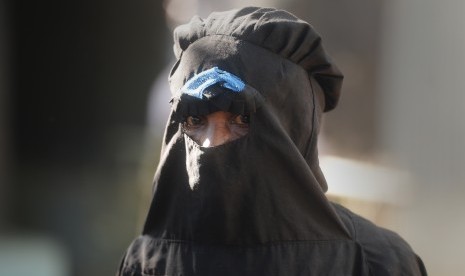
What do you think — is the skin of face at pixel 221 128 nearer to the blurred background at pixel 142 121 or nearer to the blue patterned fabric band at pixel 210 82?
the blue patterned fabric band at pixel 210 82

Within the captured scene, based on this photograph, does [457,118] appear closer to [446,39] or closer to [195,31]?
[446,39]

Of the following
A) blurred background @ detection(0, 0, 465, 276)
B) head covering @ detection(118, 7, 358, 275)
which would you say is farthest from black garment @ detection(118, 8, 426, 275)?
blurred background @ detection(0, 0, 465, 276)

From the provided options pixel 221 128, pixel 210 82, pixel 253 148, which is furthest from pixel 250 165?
pixel 210 82

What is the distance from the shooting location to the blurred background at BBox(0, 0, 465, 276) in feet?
14.9

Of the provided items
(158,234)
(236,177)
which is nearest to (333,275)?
(236,177)

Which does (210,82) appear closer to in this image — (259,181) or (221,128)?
(221,128)

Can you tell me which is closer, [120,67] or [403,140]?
[403,140]

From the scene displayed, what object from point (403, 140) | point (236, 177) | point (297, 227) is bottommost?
point (403, 140)

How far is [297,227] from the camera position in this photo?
2.08 meters

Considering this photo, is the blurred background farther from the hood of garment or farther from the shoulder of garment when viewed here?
the hood of garment

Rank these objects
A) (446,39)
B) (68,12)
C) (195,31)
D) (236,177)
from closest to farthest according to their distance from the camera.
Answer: (236,177) < (195,31) < (446,39) < (68,12)

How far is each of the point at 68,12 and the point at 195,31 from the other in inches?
120

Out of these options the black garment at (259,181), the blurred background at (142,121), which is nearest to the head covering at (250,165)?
the black garment at (259,181)

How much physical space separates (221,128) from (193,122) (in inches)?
4.4
